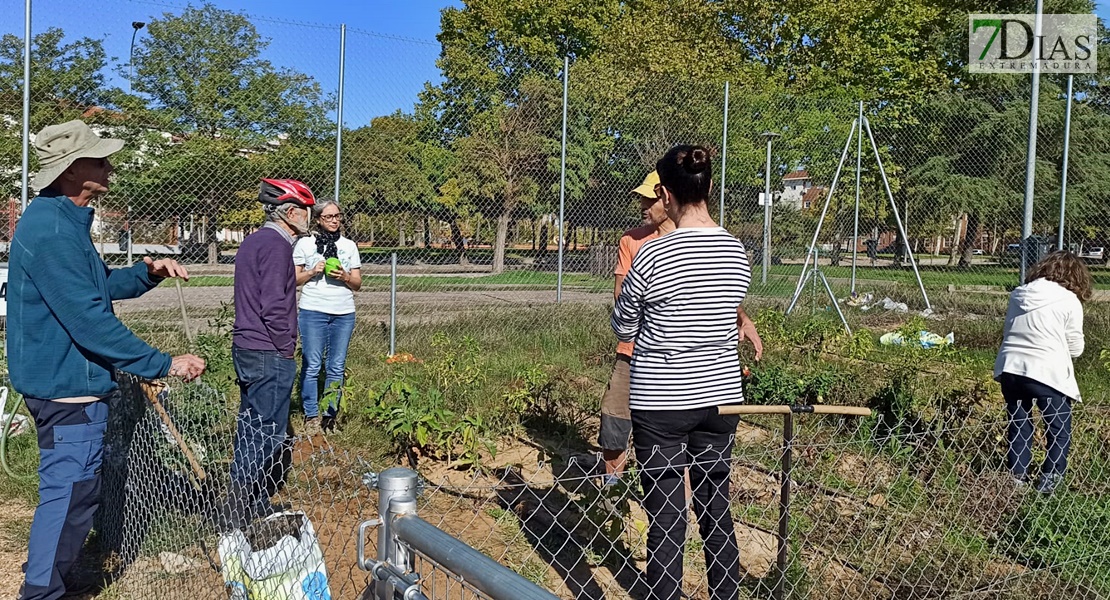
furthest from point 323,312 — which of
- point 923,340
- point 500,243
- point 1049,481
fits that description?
point 923,340

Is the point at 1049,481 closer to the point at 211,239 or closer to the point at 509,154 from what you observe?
the point at 509,154

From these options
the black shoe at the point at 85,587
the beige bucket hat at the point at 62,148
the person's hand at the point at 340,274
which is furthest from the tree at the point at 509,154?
the beige bucket hat at the point at 62,148

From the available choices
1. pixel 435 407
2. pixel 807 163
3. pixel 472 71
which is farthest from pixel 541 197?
pixel 807 163

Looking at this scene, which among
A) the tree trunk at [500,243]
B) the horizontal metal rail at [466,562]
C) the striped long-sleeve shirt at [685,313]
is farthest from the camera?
the tree trunk at [500,243]

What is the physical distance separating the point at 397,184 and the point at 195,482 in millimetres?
4398

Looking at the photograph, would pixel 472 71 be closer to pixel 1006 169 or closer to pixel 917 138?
pixel 917 138

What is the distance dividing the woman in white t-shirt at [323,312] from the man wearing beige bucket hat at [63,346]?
2473 millimetres

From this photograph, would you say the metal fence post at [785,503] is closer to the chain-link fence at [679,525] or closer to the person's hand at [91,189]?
the chain-link fence at [679,525]

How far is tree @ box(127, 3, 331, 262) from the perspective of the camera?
21.0 ft

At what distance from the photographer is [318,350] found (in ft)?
17.8

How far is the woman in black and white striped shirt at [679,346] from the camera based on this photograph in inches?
111

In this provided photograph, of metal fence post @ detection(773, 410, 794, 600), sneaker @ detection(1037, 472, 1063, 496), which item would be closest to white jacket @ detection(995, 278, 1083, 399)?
sneaker @ detection(1037, 472, 1063, 496)

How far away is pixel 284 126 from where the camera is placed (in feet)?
22.7

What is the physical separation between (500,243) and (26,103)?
4.11m
